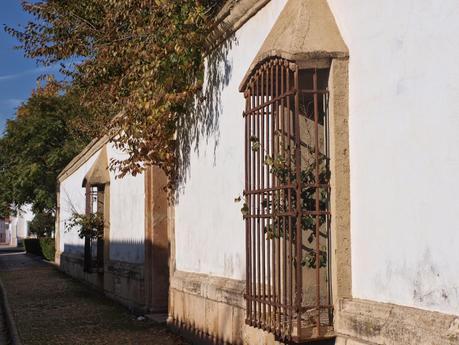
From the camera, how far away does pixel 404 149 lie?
439 cm

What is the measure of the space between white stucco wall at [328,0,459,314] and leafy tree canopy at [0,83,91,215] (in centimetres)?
2662

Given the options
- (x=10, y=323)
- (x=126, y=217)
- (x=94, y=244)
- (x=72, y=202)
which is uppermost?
(x=72, y=202)

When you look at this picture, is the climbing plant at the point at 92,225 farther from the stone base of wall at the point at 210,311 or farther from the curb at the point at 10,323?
the stone base of wall at the point at 210,311

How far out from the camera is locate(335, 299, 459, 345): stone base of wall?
12.6 feet

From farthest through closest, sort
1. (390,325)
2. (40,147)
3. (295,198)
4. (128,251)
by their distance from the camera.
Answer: (40,147) → (128,251) → (295,198) → (390,325)

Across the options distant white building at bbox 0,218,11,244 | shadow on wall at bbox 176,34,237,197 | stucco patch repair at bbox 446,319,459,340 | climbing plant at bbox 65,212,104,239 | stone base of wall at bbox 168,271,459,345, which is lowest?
distant white building at bbox 0,218,11,244

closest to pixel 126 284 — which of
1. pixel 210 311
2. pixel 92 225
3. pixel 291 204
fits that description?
pixel 92 225

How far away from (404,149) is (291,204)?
50.8 inches

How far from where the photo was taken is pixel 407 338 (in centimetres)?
417

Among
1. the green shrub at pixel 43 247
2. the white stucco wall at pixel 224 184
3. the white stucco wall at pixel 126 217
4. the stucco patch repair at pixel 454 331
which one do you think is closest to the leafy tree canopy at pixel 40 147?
the green shrub at pixel 43 247

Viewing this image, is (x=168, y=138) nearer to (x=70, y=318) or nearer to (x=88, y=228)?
(x=70, y=318)

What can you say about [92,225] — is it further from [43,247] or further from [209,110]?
[43,247]

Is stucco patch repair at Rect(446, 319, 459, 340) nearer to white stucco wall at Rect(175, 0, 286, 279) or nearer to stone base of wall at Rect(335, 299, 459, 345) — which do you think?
stone base of wall at Rect(335, 299, 459, 345)

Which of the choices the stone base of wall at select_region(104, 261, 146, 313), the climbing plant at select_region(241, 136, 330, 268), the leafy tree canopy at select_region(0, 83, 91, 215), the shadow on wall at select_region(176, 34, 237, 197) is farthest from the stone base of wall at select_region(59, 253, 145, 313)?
the leafy tree canopy at select_region(0, 83, 91, 215)
